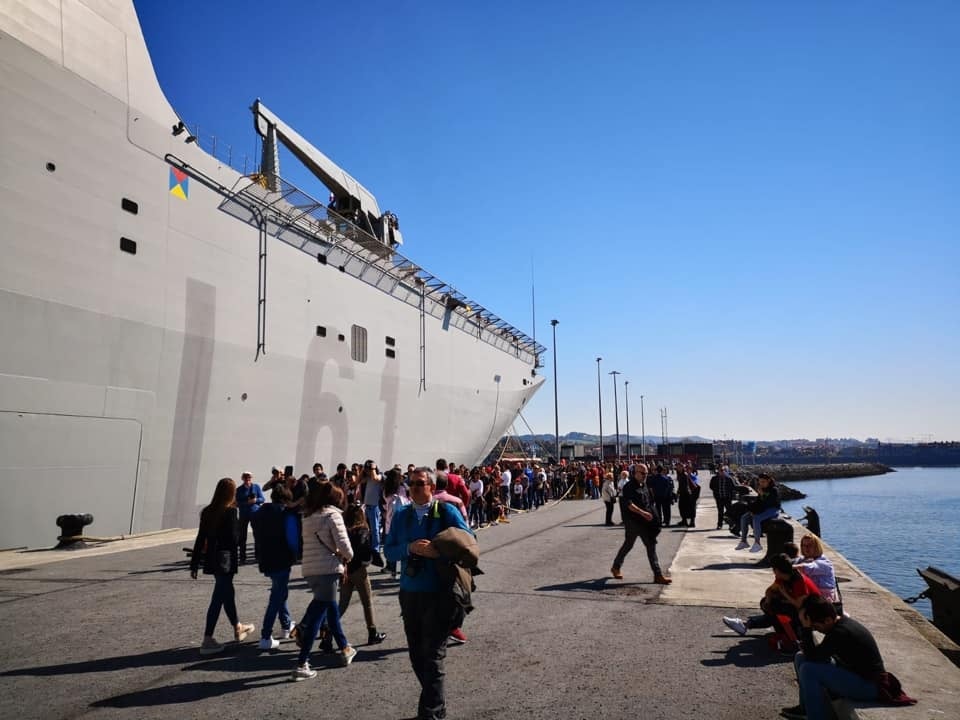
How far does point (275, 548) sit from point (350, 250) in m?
18.3

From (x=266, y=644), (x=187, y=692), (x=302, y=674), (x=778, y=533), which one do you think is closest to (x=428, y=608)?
(x=302, y=674)

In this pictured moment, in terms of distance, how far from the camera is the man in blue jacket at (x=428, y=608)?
12.9ft

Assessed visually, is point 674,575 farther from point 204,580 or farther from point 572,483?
point 572,483

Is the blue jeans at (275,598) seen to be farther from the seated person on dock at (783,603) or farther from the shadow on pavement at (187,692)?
the seated person on dock at (783,603)

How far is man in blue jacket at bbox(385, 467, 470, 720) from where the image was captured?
3.93 m

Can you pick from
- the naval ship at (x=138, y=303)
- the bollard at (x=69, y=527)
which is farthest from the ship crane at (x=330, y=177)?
the bollard at (x=69, y=527)

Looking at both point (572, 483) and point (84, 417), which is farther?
point (572, 483)

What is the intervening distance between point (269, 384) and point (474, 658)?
1356cm

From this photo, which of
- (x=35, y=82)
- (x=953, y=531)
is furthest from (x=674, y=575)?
(x=953, y=531)

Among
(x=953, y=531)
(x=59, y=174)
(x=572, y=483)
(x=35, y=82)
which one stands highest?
(x=35, y=82)

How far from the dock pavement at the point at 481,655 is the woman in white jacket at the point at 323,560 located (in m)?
0.36

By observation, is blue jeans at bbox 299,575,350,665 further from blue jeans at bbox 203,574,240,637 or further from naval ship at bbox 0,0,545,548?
naval ship at bbox 0,0,545,548

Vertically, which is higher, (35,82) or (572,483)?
(35,82)

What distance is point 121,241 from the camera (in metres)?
13.4
